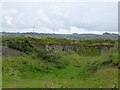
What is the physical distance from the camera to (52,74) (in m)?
24.1

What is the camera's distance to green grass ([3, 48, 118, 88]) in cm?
1880

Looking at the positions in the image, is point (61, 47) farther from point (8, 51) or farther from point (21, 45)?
point (8, 51)

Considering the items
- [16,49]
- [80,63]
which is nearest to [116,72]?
[80,63]

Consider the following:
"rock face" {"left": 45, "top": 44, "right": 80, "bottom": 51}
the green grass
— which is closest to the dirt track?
the green grass

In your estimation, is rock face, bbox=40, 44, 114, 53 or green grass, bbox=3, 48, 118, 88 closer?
green grass, bbox=3, 48, 118, 88

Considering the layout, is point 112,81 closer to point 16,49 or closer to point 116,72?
point 116,72

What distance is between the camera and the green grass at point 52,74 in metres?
18.8

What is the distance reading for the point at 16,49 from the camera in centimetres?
3141

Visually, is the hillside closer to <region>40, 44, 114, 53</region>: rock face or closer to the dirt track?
the dirt track

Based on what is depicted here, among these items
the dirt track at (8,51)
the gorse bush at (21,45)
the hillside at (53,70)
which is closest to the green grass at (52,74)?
the hillside at (53,70)

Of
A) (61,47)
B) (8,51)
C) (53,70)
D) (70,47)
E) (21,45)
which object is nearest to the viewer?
(53,70)

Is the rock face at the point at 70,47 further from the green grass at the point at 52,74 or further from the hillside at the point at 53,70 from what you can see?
the green grass at the point at 52,74

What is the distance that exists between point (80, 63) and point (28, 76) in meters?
8.77

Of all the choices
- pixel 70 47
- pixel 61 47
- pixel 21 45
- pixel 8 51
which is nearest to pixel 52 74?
pixel 8 51
